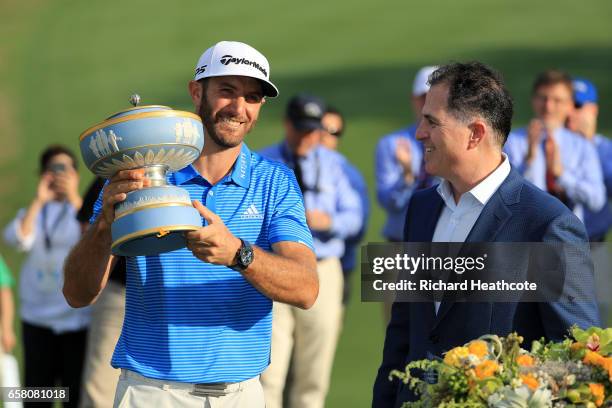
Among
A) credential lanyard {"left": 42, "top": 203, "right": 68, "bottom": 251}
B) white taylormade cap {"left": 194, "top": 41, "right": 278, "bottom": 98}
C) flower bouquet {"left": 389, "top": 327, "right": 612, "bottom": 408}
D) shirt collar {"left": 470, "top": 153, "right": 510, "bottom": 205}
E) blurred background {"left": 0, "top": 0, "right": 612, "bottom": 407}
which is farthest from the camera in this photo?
blurred background {"left": 0, "top": 0, "right": 612, "bottom": 407}

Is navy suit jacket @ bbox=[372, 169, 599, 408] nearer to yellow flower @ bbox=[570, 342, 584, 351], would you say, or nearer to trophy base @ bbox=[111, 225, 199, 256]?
yellow flower @ bbox=[570, 342, 584, 351]

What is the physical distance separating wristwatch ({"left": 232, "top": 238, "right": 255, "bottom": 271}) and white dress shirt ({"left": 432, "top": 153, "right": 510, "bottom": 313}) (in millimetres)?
813

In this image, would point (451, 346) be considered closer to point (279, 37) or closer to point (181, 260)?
point (181, 260)

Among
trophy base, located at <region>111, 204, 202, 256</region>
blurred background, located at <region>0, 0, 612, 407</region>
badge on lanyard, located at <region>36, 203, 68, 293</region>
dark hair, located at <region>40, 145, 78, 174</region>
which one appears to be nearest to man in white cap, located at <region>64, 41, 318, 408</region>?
trophy base, located at <region>111, 204, 202, 256</region>

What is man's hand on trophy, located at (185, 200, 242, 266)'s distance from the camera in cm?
415

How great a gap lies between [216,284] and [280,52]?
16555 millimetres

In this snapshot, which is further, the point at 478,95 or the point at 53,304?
the point at 53,304

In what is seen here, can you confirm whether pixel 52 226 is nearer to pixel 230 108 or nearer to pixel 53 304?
pixel 53 304

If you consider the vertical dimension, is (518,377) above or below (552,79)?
below

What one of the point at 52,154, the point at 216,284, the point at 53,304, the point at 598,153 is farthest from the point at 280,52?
the point at 216,284

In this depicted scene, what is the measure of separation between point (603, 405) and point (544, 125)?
5655 millimetres

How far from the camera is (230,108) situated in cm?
479

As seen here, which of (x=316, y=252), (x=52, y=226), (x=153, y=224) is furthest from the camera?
(x=316, y=252)

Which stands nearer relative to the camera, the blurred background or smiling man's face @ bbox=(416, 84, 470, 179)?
smiling man's face @ bbox=(416, 84, 470, 179)
